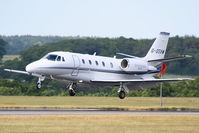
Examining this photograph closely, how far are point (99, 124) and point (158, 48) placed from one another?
25809mm

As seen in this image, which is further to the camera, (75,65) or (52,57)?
(75,65)

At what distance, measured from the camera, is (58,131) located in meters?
30.1

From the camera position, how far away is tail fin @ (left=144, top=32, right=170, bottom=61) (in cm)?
5781

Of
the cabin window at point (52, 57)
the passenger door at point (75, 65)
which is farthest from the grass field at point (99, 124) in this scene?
the passenger door at point (75, 65)

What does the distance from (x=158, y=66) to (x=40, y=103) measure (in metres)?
9.49

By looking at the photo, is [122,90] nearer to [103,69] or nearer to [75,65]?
[103,69]

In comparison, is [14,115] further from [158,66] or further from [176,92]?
[176,92]

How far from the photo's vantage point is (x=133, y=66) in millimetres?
54531

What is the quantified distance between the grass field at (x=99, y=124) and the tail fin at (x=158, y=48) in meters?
19.3

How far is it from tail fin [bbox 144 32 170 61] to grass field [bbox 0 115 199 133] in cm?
1925

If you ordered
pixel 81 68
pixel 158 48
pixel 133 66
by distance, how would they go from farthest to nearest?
pixel 158 48
pixel 133 66
pixel 81 68

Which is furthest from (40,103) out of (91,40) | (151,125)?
(91,40)

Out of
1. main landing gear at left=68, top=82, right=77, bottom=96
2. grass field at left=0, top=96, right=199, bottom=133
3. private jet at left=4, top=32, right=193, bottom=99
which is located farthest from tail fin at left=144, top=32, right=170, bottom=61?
grass field at left=0, top=96, right=199, bottom=133

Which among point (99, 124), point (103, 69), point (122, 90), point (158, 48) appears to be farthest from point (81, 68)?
point (99, 124)
